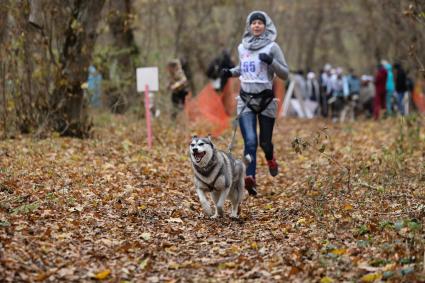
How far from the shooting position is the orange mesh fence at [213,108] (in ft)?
67.6

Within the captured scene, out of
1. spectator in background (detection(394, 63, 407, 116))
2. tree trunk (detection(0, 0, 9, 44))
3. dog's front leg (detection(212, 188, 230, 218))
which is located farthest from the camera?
spectator in background (detection(394, 63, 407, 116))

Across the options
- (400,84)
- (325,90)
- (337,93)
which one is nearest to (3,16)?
(400,84)

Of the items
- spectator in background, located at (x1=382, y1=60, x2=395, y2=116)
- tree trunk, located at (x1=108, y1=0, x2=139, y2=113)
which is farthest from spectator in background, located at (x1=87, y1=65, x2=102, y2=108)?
spectator in background, located at (x1=382, y1=60, x2=395, y2=116)

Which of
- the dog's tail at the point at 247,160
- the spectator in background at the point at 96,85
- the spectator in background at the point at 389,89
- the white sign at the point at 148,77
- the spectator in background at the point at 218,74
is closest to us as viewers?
the dog's tail at the point at 247,160

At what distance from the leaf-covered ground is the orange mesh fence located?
559 cm

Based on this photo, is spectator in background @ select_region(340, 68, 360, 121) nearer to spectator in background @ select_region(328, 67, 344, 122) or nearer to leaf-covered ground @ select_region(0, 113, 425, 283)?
spectator in background @ select_region(328, 67, 344, 122)

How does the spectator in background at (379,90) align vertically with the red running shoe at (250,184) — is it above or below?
above

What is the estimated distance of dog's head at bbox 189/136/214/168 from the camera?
896cm

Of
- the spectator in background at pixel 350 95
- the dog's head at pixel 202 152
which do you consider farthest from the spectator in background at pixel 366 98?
the dog's head at pixel 202 152

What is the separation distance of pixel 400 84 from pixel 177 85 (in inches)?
426

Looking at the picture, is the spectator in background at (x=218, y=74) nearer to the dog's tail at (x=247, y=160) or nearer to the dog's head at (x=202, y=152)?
the dog's tail at (x=247, y=160)

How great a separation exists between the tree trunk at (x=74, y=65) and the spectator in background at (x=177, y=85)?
4.70 metres

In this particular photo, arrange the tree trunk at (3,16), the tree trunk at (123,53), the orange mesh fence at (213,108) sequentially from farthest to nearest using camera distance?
the orange mesh fence at (213,108), the tree trunk at (123,53), the tree trunk at (3,16)

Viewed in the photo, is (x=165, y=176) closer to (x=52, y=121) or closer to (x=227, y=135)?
(x=52, y=121)
